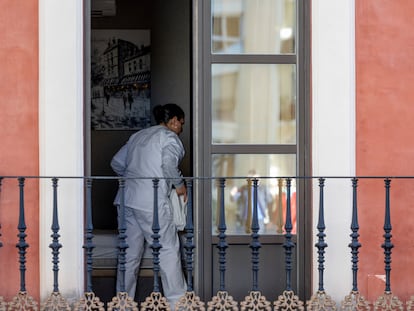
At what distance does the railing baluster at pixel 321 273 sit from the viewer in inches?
257

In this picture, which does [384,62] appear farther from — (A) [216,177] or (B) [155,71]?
(B) [155,71]

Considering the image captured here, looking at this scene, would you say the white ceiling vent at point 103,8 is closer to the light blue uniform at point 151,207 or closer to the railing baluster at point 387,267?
the light blue uniform at point 151,207

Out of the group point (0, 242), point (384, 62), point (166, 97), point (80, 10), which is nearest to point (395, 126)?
point (384, 62)

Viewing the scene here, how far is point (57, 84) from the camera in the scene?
265 inches

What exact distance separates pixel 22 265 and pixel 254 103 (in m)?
1.92

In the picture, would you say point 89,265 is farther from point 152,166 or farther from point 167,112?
point 167,112

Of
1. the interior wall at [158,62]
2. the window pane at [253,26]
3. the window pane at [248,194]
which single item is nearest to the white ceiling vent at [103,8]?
the interior wall at [158,62]

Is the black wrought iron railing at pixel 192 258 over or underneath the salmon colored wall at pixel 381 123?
→ underneath

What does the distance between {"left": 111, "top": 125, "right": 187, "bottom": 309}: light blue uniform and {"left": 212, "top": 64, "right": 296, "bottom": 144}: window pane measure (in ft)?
2.67

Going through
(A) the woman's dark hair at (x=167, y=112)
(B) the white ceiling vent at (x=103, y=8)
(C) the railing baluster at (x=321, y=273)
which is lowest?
(C) the railing baluster at (x=321, y=273)

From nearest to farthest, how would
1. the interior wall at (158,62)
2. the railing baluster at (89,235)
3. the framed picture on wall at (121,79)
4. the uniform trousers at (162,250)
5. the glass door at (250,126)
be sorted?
the railing baluster at (89,235) < the glass door at (250,126) < the uniform trousers at (162,250) < the interior wall at (158,62) < the framed picture on wall at (121,79)

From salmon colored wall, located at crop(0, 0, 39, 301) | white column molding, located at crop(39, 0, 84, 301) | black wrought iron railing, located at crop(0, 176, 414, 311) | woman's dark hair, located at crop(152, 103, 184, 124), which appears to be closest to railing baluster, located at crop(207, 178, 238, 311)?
black wrought iron railing, located at crop(0, 176, 414, 311)

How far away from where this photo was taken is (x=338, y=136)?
6.85 m

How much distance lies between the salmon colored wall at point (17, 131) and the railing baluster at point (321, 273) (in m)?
1.78
